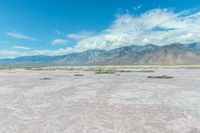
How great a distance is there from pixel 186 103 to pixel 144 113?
436 cm

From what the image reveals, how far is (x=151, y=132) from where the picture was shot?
27.5 feet

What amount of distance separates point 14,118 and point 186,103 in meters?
11.7

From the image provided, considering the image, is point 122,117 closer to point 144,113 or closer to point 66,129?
point 144,113

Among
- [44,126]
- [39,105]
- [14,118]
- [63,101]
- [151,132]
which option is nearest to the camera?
[151,132]

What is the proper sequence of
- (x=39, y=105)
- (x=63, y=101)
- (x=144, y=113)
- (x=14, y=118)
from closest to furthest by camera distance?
(x=14, y=118)
(x=144, y=113)
(x=39, y=105)
(x=63, y=101)

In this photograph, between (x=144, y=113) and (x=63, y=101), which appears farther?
(x=63, y=101)

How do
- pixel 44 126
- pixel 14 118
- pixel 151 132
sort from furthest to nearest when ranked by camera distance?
pixel 14 118, pixel 44 126, pixel 151 132

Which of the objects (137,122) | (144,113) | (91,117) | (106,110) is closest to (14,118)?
(91,117)

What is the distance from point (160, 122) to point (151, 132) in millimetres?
1577

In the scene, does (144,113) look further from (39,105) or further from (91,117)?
(39,105)

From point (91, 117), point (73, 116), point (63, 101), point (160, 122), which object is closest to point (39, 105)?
point (63, 101)

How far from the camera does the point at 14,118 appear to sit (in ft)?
34.7

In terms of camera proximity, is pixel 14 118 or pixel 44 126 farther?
pixel 14 118

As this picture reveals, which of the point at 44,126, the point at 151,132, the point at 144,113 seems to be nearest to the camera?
the point at 151,132
